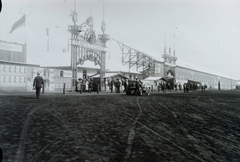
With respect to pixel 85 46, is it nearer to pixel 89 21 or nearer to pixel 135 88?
pixel 89 21

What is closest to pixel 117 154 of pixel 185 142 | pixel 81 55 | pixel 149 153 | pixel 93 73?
pixel 149 153

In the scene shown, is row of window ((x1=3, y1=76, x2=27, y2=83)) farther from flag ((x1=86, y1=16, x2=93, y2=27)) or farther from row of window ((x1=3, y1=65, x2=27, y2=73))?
flag ((x1=86, y1=16, x2=93, y2=27))

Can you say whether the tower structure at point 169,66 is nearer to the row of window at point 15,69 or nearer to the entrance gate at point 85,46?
the entrance gate at point 85,46

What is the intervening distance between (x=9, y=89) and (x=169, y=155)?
25.7 m

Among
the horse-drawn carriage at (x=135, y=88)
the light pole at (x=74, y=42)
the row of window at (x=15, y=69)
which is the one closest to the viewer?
the horse-drawn carriage at (x=135, y=88)

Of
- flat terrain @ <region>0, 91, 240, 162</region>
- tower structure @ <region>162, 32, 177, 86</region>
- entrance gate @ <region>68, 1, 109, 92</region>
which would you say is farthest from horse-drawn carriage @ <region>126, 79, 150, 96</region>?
tower structure @ <region>162, 32, 177, 86</region>

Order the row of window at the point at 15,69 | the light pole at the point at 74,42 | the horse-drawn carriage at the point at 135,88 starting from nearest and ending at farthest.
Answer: the horse-drawn carriage at the point at 135,88, the row of window at the point at 15,69, the light pole at the point at 74,42

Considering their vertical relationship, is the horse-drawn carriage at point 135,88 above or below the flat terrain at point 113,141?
above

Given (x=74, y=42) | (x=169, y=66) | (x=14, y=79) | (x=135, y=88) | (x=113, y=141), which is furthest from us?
(x=169, y=66)

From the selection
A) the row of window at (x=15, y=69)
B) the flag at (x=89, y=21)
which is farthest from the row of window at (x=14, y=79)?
the flag at (x=89, y=21)

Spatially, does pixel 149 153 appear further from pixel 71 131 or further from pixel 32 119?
pixel 32 119

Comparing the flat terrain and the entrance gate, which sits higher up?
the entrance gate

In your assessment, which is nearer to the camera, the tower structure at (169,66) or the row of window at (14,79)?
the row of window at (14,79)

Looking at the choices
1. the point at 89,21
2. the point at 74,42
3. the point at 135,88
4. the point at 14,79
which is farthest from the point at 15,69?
the point at 89,21
